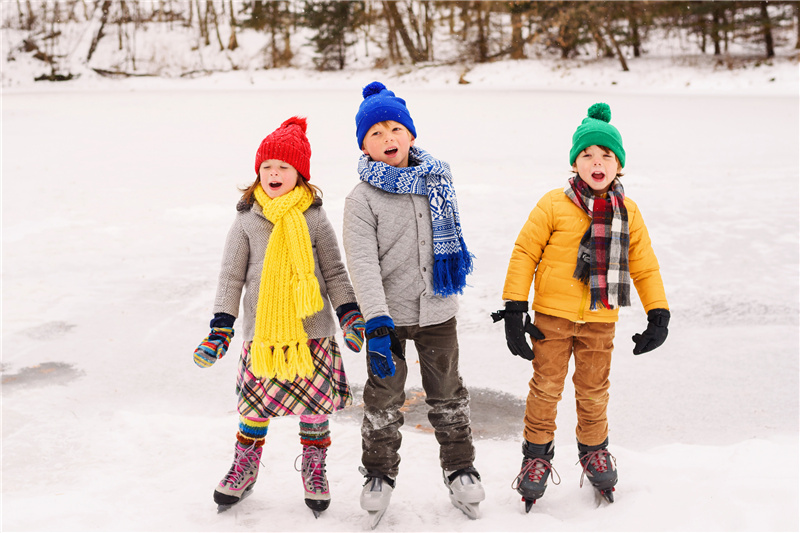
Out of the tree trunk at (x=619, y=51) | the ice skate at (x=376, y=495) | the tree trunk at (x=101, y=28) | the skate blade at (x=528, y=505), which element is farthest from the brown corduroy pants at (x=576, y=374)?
the tree trunk at (x=101, y=28)

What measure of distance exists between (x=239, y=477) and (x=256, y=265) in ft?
2.68

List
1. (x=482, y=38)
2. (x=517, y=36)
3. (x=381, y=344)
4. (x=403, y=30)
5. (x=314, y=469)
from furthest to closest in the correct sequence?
(x=403, y=30) < (x=482, y=38) < (x=517, y=36) < (x=314, y=469) < (x=381, y=344)

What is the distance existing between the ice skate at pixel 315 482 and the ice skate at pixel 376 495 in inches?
6.7

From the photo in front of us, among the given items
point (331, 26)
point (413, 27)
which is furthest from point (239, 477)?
point (413, 27)

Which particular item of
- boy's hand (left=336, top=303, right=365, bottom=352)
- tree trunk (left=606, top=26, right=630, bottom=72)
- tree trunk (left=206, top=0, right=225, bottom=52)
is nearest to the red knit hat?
boy's hand (left=336, top=303, right=365, bottom=352)

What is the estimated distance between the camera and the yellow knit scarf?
2514mm

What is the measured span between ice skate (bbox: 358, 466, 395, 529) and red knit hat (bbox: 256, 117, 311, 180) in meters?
1.15

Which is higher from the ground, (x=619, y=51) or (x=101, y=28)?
(x=101, y=28)

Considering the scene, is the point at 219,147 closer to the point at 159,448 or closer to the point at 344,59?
the point at 159,448

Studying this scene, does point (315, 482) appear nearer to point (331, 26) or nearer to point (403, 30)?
point (331, 26)

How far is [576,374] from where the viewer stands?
2697 millimetres

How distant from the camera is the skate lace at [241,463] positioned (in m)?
2.68

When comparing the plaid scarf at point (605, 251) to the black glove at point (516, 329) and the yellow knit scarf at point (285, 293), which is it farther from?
the yellow knit scarf at point (285, 293)

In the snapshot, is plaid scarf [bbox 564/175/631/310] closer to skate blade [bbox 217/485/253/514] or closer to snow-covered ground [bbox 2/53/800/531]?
snow-covered ground [bbox 2/53/800/531]
